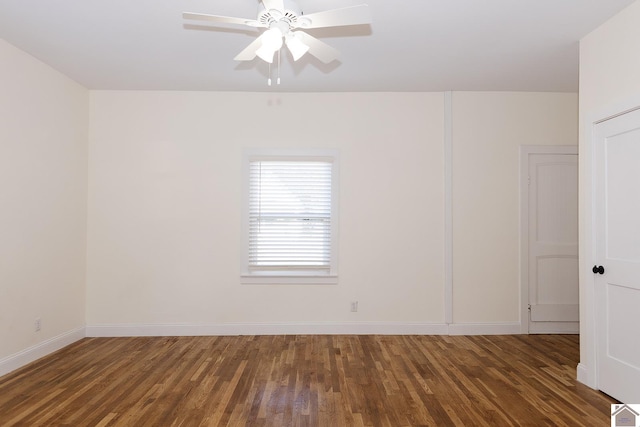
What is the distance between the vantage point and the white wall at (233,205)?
4543 millimetres

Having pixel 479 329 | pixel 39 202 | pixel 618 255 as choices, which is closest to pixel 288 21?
pixel 618 255

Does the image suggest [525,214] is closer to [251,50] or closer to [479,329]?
[479,329]

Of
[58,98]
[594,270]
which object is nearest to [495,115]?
[594,270]

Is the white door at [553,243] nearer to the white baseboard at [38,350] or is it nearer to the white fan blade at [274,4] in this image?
the white fan blade at [274,4]

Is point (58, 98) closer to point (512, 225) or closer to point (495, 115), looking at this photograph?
point (495, 115)

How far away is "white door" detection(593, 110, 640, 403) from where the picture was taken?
8.96 ft

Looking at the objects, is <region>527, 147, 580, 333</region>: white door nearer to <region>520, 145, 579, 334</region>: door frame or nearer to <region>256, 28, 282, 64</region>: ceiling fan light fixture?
<region>520, 145, 579, 334</region>: door frame

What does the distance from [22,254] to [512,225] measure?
525cm

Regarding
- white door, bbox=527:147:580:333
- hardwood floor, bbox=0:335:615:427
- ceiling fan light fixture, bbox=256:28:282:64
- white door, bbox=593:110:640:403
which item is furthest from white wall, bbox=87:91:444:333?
ceiling fan light fixture, bbox=256:28:282:64

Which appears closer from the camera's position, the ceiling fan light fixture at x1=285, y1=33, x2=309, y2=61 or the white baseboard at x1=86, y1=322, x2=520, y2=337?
the ceiling fan light fixture at x1=285, y1=33, x2=309, y2=61

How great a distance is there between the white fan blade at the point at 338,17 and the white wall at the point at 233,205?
Answer: 7.58 feet

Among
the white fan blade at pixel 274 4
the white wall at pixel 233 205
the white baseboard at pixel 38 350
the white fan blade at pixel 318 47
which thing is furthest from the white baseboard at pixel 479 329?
the white baseboard at pixel 38 350

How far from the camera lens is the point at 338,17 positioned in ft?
7.47

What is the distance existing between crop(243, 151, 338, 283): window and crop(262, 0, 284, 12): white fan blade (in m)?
2.42
